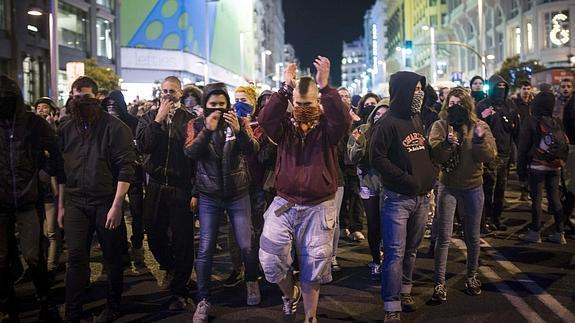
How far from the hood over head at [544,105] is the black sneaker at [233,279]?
188 inches

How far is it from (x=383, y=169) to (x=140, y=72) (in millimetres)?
62949

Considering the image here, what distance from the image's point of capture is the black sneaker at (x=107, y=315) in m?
5.74

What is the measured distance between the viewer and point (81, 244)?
552cm

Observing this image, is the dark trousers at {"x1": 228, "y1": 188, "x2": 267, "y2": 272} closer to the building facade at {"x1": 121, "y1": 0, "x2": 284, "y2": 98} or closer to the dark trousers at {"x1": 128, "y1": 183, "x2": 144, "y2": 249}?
the dark trousers at {"x1": 128, "y1": 183, "x2": 144, "y2": 249}

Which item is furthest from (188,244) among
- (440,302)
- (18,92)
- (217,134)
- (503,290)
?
(503,290)

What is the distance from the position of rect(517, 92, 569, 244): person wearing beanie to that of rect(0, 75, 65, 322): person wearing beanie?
6308 mm

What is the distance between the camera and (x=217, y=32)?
82.4 m

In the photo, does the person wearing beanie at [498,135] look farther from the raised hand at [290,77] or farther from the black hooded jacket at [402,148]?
the raised hand at [290,77]

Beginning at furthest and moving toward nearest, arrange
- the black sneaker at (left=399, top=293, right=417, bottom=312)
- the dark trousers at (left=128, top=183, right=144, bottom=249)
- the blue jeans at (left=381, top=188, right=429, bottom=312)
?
1. the dark trousers at (left=128, top=183, right=144, bottom=249)
2. the black sneaker at (left=399, top=293, right=417, bottom=312)
3. the blue jeans at (left=381, top=188, right=429, bottom=312)

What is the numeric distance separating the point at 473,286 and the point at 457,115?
176 cm

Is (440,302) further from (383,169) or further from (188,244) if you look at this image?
(188,244)

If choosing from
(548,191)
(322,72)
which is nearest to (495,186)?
(548,191)

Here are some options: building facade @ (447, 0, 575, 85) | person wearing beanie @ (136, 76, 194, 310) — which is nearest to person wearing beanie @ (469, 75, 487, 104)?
person wearing beanie @ (136, 76, 194, 310)

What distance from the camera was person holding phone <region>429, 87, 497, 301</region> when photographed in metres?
6.28
